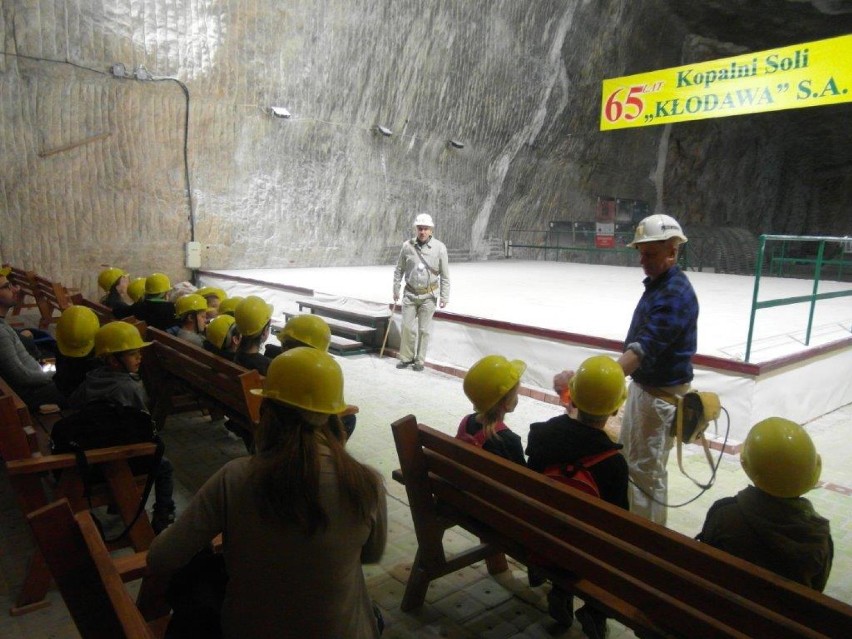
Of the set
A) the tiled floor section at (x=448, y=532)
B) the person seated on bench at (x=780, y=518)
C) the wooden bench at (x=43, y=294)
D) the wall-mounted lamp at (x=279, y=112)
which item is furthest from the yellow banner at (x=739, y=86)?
the wooden bench at (x=43, y=294)

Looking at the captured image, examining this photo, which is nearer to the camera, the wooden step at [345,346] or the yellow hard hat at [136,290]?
the yellow hard hat at [136,290]

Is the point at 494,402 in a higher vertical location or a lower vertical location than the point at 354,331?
higher

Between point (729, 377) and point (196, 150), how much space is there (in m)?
8.75

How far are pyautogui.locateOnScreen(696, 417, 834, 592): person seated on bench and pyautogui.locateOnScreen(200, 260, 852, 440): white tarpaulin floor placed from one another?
8.55ft

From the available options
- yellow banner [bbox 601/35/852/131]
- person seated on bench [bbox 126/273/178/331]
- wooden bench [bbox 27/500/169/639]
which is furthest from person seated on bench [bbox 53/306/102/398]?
yellow banner [bbox 601/35/852/131]

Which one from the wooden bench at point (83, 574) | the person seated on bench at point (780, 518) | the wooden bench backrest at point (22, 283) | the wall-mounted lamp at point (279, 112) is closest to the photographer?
the wooden bench at point (83, 574)

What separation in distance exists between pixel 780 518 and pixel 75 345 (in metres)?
3.22

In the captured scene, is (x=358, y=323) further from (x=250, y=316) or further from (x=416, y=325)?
(x=250, y=316)

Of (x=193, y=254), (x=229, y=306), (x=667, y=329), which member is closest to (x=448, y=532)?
(x=667, y=329)

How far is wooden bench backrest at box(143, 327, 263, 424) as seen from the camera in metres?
2.68

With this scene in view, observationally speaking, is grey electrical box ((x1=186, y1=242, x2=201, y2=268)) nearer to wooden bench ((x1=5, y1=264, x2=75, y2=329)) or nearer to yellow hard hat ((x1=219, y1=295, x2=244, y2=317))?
wooden bench ((x1=5, y1=264, x2=75, y2=329))

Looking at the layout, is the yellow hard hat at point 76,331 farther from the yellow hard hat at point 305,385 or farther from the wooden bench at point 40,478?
the yellow hard hat at point 305,385

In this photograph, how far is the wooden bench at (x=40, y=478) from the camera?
223 cm

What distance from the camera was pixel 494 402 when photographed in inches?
92.4
